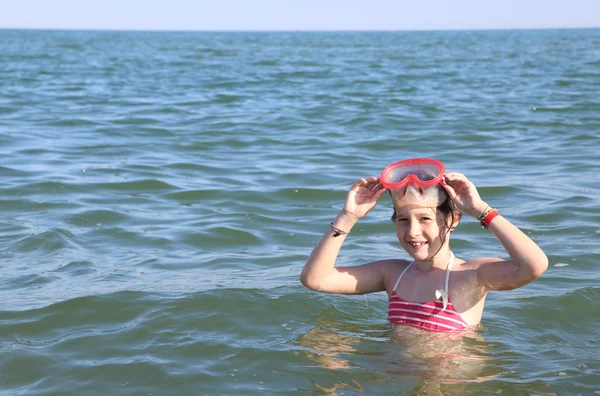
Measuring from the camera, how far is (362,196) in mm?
4059

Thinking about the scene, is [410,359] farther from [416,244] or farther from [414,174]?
[414,174]

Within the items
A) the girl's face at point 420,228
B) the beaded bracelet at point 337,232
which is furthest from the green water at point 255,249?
the beaded bracelet at point 337,232

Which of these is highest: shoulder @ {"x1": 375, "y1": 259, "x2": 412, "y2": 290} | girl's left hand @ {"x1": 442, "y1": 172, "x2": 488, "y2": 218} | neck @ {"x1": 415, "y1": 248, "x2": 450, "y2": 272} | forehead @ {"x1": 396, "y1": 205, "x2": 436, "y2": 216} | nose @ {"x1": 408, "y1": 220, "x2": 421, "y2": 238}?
girl's left hand @ {"x1": 442, "y1": 172, "x2": 488, "y2": 218}

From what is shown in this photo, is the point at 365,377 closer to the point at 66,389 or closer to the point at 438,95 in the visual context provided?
the point at 66,389

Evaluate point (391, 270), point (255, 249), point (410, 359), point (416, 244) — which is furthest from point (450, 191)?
point (255, 249)

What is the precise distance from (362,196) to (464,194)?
1.62ft

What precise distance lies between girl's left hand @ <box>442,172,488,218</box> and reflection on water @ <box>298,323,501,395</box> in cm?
76

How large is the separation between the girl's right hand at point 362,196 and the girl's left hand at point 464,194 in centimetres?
32

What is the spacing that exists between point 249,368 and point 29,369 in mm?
1098

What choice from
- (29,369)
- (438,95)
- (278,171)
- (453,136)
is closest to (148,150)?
(278,171)

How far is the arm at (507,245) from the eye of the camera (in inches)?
146

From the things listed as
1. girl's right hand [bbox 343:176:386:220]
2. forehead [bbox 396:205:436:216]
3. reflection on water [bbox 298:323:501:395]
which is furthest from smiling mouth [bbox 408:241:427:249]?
reflection on water [bbox 298:323:501:395]

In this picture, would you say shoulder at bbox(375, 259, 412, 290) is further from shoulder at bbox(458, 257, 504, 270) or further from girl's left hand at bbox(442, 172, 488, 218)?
girl's left hand at bbox(442, 172, 488, 218)

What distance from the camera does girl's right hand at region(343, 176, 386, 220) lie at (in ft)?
13.2
